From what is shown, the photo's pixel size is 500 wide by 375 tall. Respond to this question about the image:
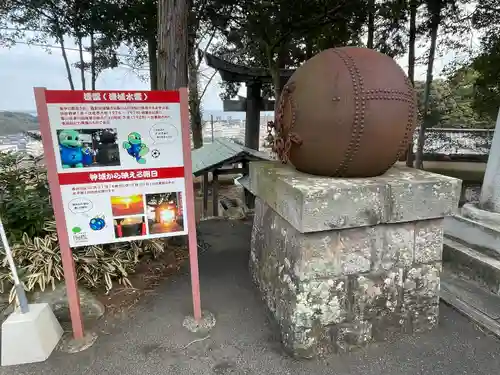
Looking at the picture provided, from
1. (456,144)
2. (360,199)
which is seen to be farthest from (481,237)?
(456,144)

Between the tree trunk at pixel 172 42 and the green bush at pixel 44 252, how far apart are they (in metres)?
1.83

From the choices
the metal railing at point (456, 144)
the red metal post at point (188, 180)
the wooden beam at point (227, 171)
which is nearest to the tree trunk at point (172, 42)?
the red metal post at point (188, 180)

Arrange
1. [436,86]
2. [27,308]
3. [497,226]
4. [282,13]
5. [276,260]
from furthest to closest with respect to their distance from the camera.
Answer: [436,86] < [282,13] < [497,226] < [276,260] < [27,308]

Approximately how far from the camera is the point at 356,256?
82.0 inches

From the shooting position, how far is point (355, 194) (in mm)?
1952

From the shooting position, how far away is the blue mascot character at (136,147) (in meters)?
2.04

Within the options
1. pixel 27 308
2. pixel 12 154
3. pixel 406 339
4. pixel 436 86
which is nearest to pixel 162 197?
pixel 27 308

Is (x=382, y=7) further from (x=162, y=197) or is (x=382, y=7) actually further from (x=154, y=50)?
(x=162, y=197)

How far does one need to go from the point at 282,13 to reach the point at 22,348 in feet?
19.6

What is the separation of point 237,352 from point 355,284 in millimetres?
920

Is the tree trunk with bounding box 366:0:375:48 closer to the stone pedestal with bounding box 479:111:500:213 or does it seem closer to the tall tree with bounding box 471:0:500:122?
the tall tree with bounding box 471:0:500:122

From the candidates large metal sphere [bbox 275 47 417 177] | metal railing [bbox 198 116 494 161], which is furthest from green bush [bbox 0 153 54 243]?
metal railing [bbox 198 116 494 161]

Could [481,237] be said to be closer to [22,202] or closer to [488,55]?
[22,202]

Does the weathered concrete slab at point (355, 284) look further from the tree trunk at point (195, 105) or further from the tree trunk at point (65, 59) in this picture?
the tree trunk at point (195, 105)
